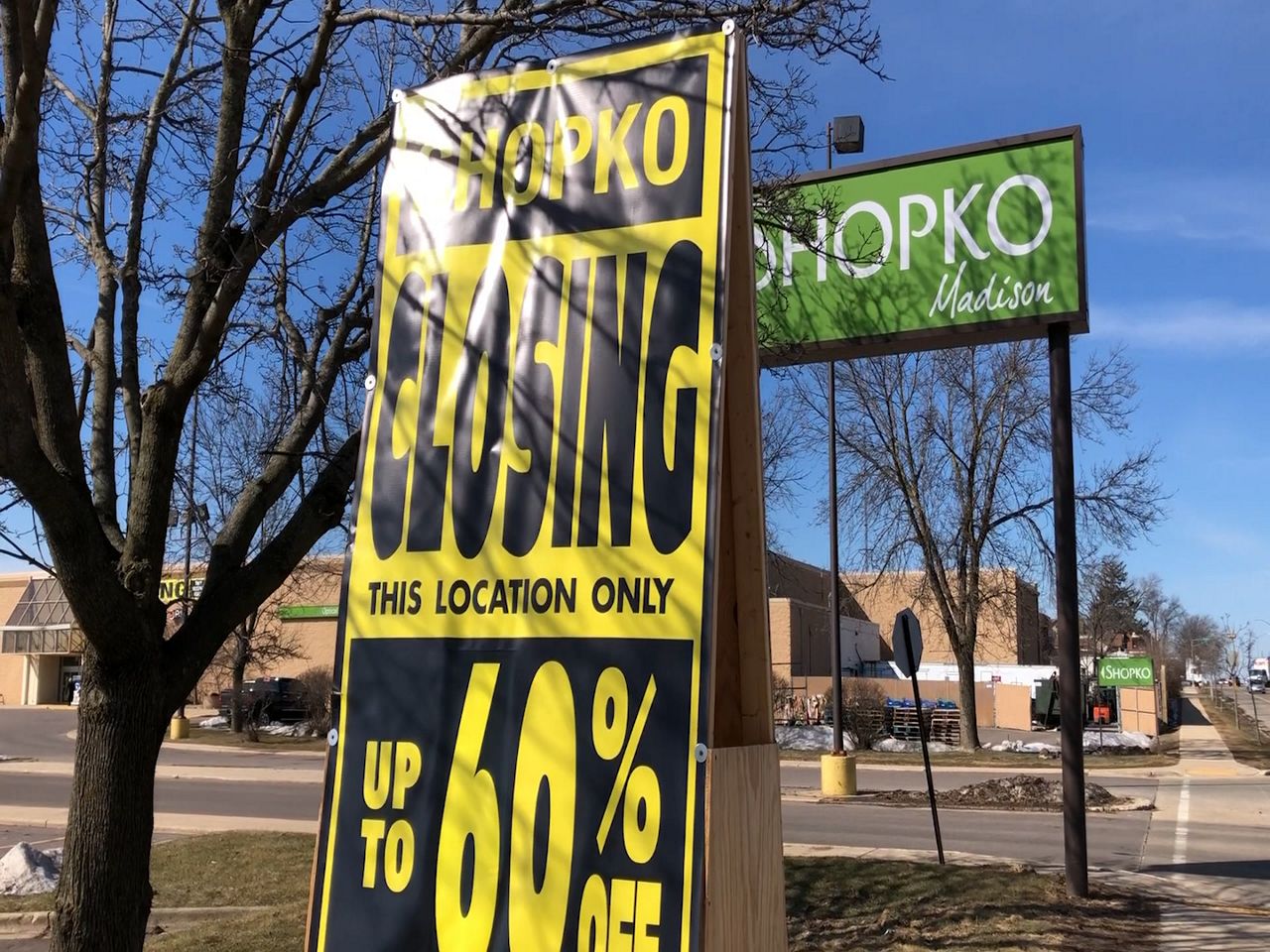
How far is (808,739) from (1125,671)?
881 cm

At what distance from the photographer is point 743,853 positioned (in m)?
2.82

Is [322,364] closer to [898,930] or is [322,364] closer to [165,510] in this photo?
[165,510]

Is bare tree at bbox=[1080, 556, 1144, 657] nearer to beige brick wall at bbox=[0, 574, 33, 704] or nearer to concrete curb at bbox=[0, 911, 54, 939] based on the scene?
concrete curb at bbox=[0, 911, 54, 939]

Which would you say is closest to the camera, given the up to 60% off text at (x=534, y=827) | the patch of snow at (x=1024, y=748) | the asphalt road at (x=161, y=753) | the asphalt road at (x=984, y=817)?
the up to 60% off text at (x=534, y=827)

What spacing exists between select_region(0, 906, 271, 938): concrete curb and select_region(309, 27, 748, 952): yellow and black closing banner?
6.35 metres

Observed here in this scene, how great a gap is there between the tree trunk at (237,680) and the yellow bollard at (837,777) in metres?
17.8

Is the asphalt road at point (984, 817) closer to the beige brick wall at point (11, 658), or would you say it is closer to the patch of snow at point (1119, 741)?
the patch of snow at point (1119, 741)

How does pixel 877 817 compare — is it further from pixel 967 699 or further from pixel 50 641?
pixel 50 641

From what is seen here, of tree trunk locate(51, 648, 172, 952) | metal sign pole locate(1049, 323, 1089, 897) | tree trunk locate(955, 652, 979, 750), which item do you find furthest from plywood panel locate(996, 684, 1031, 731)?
tree trunk locate(51, 648, 172, 952)

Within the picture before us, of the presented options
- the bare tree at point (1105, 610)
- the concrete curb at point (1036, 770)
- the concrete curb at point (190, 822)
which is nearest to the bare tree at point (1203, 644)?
the bare tree at point (1105, 610)

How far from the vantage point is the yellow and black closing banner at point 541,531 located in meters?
2.66

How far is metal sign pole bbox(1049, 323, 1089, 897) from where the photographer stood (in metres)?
8.95

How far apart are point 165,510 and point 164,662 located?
0.75 metres

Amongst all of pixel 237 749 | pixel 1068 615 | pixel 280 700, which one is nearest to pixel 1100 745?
pixel 1068 615
